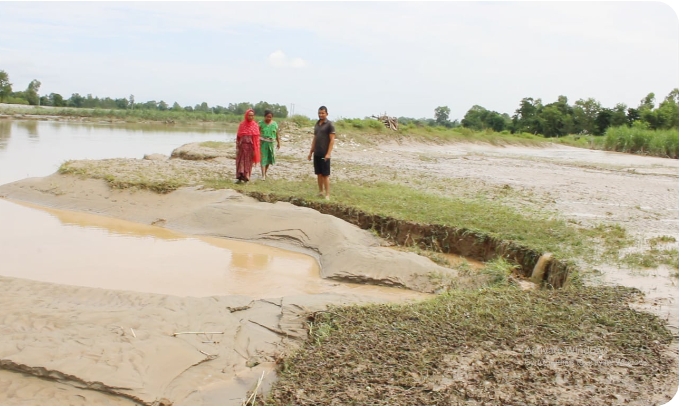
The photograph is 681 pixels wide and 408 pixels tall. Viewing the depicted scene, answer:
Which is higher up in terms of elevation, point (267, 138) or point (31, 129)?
point (267, 138)

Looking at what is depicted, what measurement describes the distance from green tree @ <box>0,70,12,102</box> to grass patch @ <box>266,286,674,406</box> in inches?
2669

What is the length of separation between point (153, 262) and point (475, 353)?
454 centimetres

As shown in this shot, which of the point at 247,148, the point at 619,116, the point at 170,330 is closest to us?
the point at 170,330

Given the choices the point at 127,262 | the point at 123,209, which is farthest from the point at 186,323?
the point at 123,209

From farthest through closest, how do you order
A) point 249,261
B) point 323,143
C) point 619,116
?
point 619,116 → point 323,143 → point 249,261

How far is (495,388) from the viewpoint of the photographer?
347 centimetres

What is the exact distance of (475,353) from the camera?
3.91 metres

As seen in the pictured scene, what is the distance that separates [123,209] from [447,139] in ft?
71.6

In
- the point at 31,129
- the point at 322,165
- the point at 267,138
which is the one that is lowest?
the point at 31,129

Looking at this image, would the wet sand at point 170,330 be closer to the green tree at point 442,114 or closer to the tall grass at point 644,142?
the tall grass at point 644,142

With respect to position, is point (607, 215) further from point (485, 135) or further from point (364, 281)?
point (485, 135)

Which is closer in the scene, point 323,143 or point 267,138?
point 323,143

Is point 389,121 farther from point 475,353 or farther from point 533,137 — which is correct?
point 475,353

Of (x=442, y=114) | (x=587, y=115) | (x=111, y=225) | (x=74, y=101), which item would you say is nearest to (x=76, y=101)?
(x=74, y=101)
